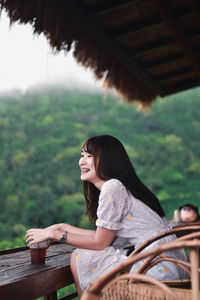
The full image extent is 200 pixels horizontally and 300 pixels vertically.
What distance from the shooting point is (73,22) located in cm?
221

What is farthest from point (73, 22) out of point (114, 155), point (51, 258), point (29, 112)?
point (29, 112)

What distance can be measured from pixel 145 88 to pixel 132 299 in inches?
112

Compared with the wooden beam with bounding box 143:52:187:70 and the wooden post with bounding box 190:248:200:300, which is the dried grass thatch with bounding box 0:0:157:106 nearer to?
the wooden beam with bounding box 143:52:187:70

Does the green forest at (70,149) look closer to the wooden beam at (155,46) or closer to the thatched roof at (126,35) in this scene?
the thatched roof at (126,35)

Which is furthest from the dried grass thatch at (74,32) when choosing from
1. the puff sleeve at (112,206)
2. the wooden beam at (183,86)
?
the puff sleeve at (112,206)

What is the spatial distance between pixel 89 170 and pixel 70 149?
468 inches

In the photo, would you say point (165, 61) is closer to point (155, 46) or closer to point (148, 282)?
point (155, 46)

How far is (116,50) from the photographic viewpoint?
105 inches

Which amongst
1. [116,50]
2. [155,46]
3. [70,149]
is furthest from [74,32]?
[70,149]

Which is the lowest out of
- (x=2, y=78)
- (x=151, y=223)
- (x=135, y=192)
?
(x=151, y=223)

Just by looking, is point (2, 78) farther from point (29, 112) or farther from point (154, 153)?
point (154, 153)

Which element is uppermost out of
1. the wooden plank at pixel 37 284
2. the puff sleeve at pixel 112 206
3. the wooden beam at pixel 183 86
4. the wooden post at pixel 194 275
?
the wooden beam at pixel 183 86

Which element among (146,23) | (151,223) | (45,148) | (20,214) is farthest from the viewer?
(45,148)

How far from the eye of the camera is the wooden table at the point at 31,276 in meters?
0.96
